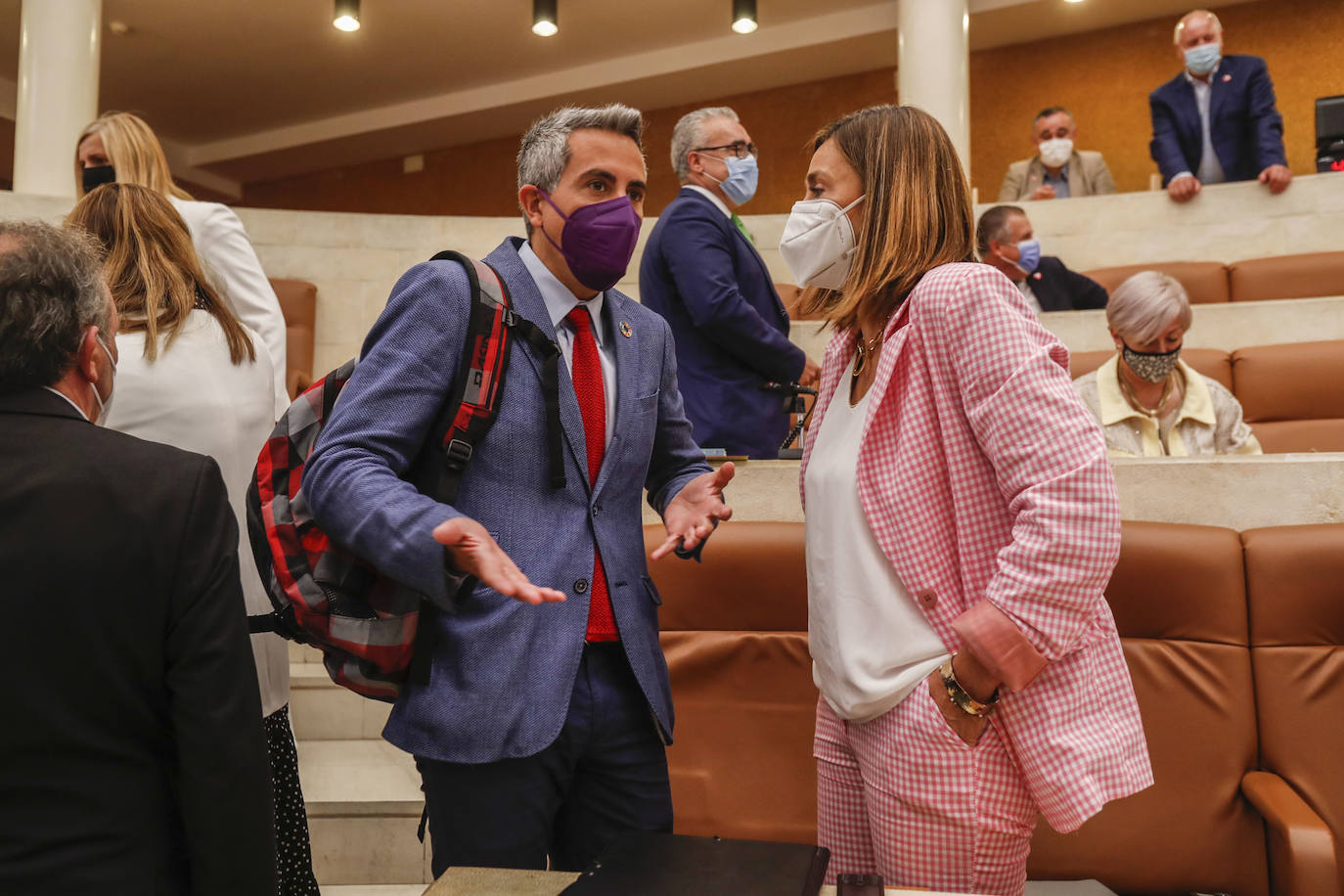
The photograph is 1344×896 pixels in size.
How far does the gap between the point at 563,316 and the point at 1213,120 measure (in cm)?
543

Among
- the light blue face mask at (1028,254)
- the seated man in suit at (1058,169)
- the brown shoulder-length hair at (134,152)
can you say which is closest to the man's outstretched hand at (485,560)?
the brown shoulder-length hair at (134,152)

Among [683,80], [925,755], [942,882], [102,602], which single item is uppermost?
[683,80]

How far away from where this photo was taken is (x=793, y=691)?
6.43 feet

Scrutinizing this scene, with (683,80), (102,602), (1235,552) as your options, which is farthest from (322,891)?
(683,80)

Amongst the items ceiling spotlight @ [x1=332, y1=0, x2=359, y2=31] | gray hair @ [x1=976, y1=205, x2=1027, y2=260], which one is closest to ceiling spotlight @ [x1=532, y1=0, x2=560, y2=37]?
ceiling spotlight @ [x1=332, y1=0, x2=359, y2=31]

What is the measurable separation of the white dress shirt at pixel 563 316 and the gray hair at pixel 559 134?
0.20ft

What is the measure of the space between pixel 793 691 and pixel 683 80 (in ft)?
26.6

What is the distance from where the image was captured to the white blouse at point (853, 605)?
1108 mm

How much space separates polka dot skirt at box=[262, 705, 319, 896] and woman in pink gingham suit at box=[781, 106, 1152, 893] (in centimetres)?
84

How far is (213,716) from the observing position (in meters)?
0.96

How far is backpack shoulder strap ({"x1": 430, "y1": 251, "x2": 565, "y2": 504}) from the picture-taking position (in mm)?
1123

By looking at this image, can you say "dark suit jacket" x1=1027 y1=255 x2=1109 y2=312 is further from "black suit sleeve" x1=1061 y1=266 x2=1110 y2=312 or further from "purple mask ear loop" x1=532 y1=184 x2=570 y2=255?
"purple mask ear loop" x1=532 y1=184 x2=570 y2=255

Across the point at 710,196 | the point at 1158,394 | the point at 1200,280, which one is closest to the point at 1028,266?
the point at 1200,280

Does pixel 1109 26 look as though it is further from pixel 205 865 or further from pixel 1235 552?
pixel 205 865
